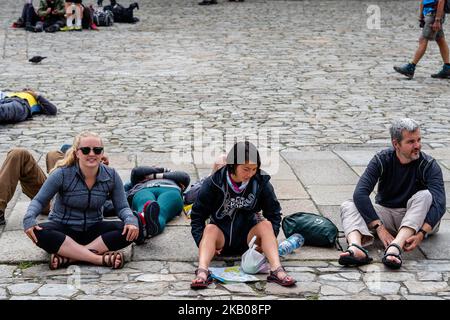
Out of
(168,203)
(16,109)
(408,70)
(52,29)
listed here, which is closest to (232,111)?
(16,109)

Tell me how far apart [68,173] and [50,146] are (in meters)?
3.46

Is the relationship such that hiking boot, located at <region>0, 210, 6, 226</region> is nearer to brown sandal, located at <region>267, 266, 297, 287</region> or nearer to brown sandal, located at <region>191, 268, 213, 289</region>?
brown sandal, located at <region>191, 268, 213, 289</region>

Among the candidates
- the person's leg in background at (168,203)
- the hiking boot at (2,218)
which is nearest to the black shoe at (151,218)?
the person's leg in background at (168,203)

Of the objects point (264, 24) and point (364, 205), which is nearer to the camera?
point (364, 205)

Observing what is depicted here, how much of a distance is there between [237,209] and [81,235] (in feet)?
3.62

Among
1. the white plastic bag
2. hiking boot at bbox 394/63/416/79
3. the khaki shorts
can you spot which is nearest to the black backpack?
hiking boot at bbox 394/63/416/79

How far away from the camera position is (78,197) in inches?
213

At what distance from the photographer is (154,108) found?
1092 cm

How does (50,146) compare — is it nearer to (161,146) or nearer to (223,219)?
(161,146)

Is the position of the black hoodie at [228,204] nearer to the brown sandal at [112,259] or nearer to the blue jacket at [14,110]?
the brown sandal at [112,259]

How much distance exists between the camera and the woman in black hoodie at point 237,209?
5191 millimetres

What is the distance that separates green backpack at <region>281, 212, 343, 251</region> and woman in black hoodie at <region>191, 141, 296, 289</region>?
35 cm

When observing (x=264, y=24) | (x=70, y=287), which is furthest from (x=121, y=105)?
(x=264, y=24)

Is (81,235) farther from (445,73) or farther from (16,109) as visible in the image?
(445,73)
